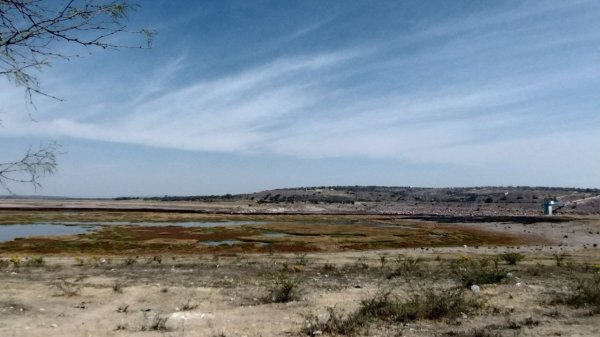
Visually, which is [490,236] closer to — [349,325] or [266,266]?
[266,266]

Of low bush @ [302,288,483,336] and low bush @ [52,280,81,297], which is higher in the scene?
low bush @ [302,288,483,336]

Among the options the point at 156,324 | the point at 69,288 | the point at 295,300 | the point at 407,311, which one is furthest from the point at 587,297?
the point at 69,288

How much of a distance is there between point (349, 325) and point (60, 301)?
8042 millimetres

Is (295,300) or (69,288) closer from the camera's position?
(295,300)

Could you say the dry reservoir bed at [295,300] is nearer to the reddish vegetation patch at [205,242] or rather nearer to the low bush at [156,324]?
the low bush at [156,324]

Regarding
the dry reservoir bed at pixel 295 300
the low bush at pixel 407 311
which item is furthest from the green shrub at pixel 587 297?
the low bush at pixel 407 311

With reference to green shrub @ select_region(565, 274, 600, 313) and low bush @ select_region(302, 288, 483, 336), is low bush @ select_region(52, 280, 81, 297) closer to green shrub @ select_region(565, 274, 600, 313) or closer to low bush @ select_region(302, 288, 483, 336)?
low bush @ select_region(302, 288, 483, 336)

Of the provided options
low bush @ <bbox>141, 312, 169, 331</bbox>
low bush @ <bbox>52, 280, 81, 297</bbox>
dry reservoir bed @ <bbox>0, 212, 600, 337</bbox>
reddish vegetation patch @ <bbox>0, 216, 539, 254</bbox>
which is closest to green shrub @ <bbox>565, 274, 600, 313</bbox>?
dry reservoir bed @ <bbox>0, 212, 600, 337</bbox>

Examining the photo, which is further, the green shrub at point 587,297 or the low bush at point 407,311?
the green shrub at point 587,297

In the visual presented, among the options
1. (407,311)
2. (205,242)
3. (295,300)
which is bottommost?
(205,242)

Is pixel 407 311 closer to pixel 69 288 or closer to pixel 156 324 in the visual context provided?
pixel 156 324

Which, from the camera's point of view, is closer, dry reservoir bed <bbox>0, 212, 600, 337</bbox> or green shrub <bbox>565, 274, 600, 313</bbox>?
dry reservoir bed <bbox>0, 212, 600, 337</bbox>

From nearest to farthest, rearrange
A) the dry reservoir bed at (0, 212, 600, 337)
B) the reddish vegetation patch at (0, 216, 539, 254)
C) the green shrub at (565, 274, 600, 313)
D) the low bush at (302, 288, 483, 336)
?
the dry reservoir bed at (0, 212, 600, 337) → the low bush at (302, 288, 483, 336) → the green shrub at (565, 274, 600, 313) → the reddish vegetation patch at (0, 216, 539, 254)

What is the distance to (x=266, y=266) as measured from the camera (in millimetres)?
21141
